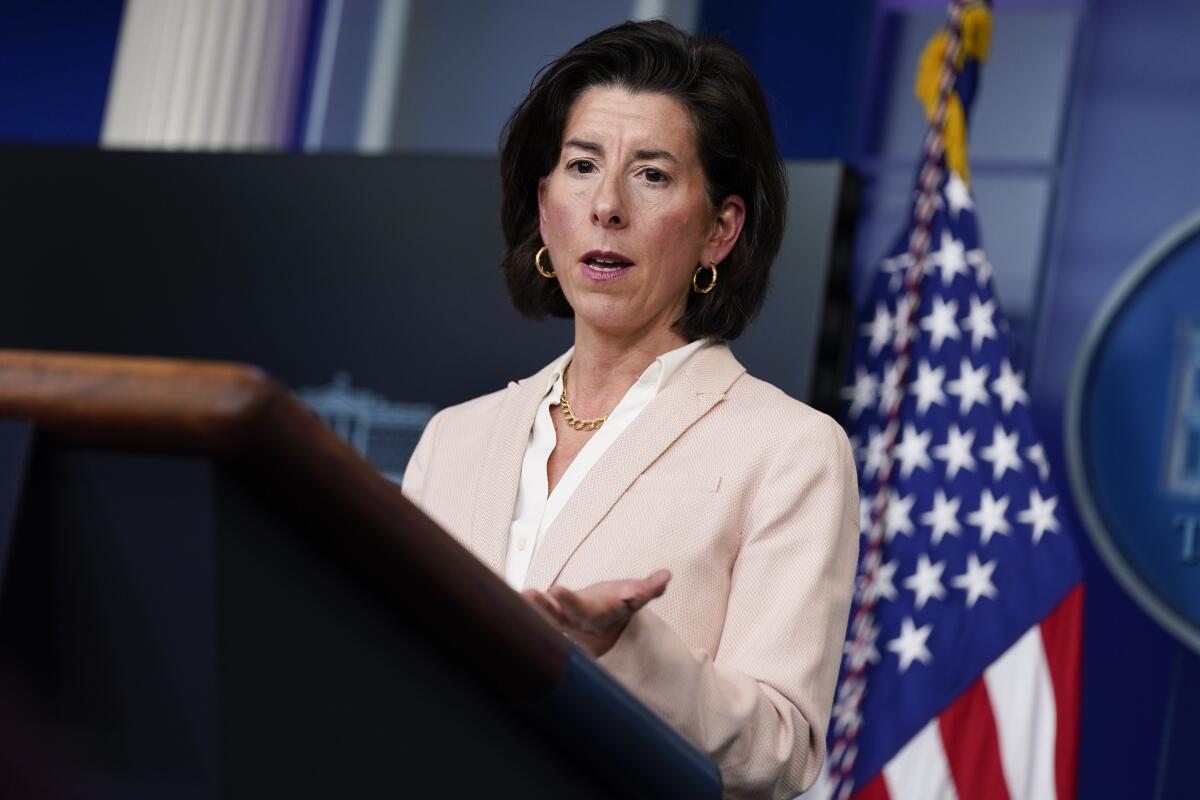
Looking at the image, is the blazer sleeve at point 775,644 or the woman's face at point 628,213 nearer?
the blazer sleeve at point 775,644

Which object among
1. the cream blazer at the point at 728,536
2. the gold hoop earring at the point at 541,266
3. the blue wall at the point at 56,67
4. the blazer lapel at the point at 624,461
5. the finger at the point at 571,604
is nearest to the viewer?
the finger at the point at 571,604

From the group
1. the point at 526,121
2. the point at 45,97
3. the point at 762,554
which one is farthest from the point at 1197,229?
the point at 45,97

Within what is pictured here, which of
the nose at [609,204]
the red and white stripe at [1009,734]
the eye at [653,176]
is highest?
the eye at [653,176]

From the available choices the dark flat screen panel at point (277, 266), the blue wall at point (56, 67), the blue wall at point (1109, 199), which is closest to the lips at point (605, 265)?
the dark flat screen panel at point (277, 266)

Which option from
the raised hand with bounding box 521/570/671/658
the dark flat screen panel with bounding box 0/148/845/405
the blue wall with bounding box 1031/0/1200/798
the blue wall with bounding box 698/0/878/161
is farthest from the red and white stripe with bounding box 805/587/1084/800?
the raised hand with bounding box 521/570/671/658

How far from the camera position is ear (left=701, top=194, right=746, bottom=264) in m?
1.59

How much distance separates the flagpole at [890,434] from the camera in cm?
292

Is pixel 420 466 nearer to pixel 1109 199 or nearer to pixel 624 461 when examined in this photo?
pixel 624 461

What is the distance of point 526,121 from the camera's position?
5.40ft

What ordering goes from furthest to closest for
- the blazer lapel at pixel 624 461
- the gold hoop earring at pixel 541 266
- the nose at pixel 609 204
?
1. the gold hoop earring at pixel 541 266
2. the nose at pixel 609 204
3. the blazer lapel at pixel 624 461

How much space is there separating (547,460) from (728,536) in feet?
0.87

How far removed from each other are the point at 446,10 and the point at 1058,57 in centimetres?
186

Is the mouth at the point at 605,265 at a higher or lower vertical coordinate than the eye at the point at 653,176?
lower

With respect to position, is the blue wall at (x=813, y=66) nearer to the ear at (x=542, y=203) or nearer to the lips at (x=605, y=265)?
the ear at (x=542, y=203)
